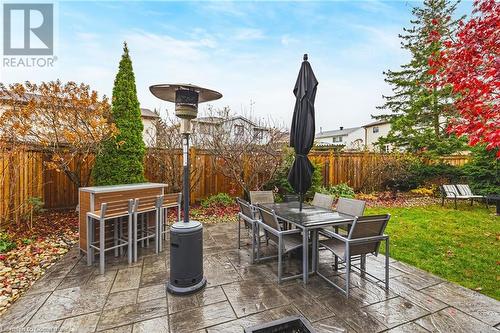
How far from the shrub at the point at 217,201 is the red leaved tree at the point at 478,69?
5.82m

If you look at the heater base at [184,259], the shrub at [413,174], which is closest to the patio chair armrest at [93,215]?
the heater base at [184,259]

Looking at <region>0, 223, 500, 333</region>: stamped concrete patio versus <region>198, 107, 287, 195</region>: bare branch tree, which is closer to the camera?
<region>0, 223, 500, 333</region>: stamped concrete patio

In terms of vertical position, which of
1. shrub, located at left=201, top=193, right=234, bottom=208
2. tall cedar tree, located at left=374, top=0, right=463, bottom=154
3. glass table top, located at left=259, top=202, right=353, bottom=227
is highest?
tall cedar tree, located at left=374, top=0, right=463, bottom=154

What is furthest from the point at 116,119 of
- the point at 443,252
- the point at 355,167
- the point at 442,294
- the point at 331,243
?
the point at 355,167

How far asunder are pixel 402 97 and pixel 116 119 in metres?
17.0

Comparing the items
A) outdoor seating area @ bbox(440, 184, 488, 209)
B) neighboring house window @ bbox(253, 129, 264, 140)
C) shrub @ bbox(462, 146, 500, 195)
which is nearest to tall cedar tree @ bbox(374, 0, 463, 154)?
shrub @ bbox(462, 146, 500, 195)

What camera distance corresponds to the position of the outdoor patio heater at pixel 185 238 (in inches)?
109

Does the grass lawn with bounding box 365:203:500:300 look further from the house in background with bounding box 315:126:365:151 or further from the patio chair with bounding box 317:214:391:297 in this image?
the house in background with bounding box 315:126:365:151

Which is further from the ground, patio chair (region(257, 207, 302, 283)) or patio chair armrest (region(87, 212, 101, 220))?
patio chair armrest (region(87, 212, 101, 220))

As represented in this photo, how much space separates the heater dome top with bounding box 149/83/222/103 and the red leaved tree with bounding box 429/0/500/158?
4022 millimetres

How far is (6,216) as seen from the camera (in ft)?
15.5

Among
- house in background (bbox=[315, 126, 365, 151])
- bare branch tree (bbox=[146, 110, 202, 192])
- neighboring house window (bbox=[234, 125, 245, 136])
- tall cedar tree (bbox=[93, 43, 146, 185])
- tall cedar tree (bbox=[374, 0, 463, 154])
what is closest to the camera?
tall cedar tree (bbox=[93, 43, 146, 185])

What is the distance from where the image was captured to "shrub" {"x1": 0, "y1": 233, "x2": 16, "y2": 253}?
3893mm

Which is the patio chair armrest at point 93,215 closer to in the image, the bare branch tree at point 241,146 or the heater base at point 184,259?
the heater base at point 184,259
